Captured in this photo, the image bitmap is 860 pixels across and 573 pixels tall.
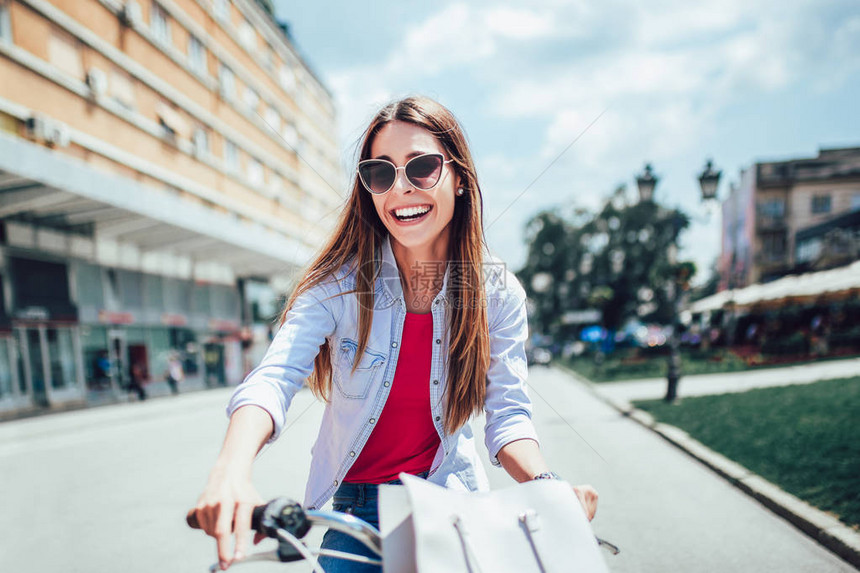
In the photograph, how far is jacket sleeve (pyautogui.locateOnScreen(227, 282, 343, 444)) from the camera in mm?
1336

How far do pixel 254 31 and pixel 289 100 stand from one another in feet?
18.1

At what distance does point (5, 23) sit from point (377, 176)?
1726 cm

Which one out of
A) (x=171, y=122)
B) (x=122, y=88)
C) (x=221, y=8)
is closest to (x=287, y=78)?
(x=221, y=8)

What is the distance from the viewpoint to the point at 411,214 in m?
1.72

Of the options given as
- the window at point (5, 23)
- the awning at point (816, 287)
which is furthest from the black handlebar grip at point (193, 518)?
the window at point (5, 23)

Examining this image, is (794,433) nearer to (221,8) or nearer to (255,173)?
(221,8)

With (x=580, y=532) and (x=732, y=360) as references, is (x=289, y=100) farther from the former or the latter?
(x=580, y=532)

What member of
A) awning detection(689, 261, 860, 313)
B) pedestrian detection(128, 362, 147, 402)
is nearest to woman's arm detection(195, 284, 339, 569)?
awning detection(689, 261, 860, 313)

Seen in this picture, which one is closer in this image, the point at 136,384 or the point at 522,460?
the point at 522,460

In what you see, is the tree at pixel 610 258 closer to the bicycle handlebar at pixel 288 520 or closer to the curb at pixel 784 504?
the curb at pixel 784 504

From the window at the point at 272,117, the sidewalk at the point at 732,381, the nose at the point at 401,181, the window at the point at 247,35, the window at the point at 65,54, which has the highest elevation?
the window at the point at 247,35

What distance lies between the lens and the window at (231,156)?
82.7ft

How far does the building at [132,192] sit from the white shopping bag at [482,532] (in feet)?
25.4

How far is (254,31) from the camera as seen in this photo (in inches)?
1021
